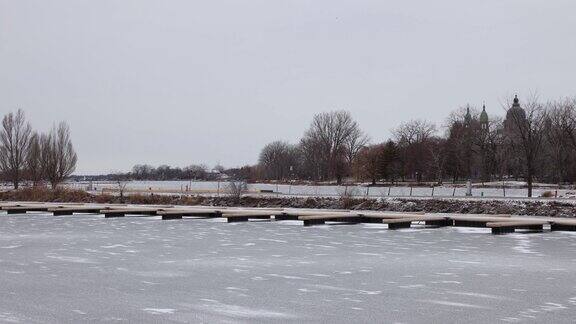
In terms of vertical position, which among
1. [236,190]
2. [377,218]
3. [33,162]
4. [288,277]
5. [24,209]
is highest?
[33,162]

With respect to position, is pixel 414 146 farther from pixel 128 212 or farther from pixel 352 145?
pixel 128 212

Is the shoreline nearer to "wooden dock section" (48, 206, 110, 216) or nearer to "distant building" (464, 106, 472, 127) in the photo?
"wooden dock section" (48, 206, 110, 216)

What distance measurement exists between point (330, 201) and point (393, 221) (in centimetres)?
1269

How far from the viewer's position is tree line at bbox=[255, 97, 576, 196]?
7750 cm

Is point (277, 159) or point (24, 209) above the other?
point (277, 159)

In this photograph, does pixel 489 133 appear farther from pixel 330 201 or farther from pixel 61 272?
pixel 61 272

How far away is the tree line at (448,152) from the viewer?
77500mm

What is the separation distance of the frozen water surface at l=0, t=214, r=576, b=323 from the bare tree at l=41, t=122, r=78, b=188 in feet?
151

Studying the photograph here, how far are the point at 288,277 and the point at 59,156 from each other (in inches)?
2333

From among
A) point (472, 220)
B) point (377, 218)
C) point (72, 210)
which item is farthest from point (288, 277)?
point (72, 210)

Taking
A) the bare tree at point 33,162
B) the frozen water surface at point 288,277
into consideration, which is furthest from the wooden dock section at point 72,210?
the bare tree at point 33,162

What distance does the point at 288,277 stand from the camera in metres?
12.3

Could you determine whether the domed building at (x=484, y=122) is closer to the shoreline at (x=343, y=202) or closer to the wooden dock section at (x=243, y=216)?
the shoreline at (x=343, y=202)

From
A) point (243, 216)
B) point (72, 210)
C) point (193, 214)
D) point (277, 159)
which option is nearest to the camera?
point (243, 216)
